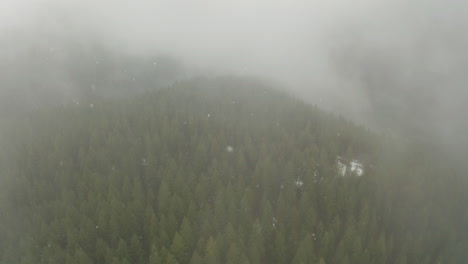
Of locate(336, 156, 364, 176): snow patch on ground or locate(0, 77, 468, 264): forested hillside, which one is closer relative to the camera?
locate(0, 77, 468, 264): forested hillside

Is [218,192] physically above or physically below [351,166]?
below

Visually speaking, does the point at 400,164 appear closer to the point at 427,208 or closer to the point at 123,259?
the point at 427,208

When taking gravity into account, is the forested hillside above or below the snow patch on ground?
below

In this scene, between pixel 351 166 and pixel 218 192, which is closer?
pixel 218 192

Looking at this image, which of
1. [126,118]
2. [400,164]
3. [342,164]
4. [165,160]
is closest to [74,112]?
[126,118]

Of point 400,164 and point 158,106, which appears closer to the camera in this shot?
point 400,164

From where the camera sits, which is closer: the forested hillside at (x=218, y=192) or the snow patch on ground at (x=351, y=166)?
the forested hillside at (x=218, y=192)

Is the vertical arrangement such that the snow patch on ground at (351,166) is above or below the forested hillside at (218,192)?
above

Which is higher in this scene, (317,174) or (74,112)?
(317,174)
